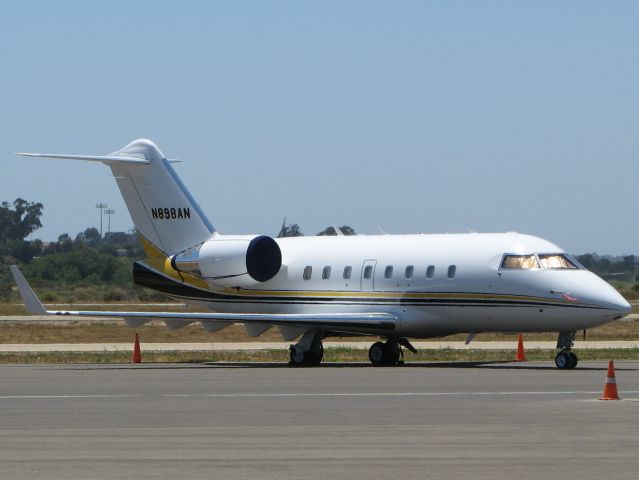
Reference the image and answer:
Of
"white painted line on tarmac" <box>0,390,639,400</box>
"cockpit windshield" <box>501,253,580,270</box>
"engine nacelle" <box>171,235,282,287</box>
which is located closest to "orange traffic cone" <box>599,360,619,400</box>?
"white painted line on tarmac" <box>0,390,639,400</box>

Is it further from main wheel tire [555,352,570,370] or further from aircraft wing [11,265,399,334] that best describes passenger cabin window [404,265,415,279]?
main wheel tire [555,352,570,370]

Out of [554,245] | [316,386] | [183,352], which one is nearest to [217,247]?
[183,352]

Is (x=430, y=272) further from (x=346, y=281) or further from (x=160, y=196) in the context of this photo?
(x=160, y=196)

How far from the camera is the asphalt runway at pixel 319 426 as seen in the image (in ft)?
45.5

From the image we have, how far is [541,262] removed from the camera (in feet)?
104

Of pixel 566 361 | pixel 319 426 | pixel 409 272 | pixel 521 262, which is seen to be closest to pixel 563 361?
pixel 566 361

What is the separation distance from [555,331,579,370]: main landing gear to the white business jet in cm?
2

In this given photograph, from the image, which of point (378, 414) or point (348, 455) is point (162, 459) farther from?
point (378, 414)

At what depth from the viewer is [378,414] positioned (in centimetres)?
1948

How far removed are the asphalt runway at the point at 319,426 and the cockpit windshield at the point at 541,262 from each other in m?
3.37

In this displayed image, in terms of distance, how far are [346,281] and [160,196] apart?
590cm

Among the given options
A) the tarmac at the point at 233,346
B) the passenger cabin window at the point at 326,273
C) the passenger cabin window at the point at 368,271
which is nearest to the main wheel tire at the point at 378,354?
the passenger cabin window at the point at 368,271

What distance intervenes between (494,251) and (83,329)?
29.0 m

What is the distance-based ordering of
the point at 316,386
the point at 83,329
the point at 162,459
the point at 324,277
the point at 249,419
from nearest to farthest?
the point at 162,459, the point at 249,419, the point at 316,386, the point at 324,277, the point at 83,329
